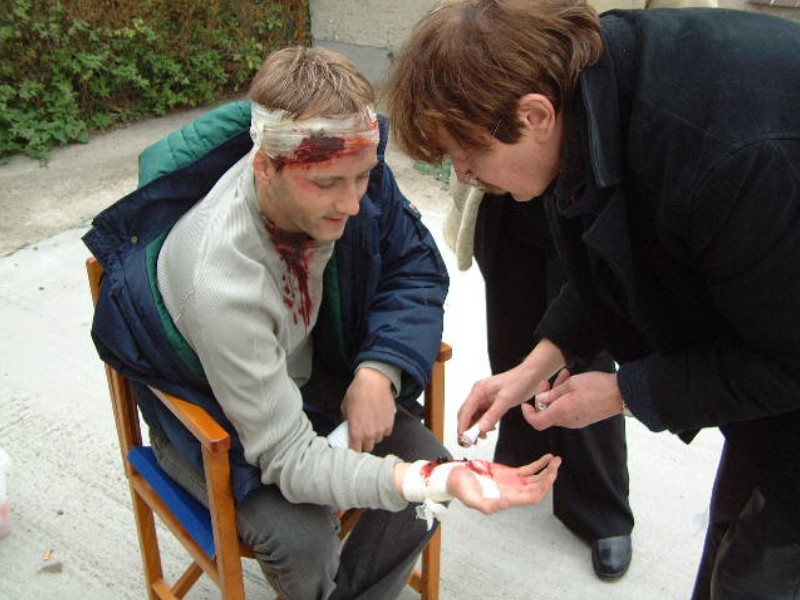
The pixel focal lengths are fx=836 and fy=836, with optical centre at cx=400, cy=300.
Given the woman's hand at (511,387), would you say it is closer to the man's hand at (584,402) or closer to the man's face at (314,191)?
the man's hand at (584,402)

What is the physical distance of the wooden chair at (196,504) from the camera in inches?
62.0

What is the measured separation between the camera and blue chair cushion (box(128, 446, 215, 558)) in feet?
5.71

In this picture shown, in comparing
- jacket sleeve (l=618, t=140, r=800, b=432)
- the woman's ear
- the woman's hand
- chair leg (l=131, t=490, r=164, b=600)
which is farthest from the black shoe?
the woman's ear

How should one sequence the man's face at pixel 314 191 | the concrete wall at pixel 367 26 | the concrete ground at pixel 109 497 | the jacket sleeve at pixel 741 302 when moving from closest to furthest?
1. the jacket sleeve at pixel 741 302
2. the man's face at pixel 314 191
3. the concrete ground at pixel 109 497
4. the concrete wall at pixel 367 26

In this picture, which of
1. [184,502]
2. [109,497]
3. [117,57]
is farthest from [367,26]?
[184,502]

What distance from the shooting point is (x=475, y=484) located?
1494mm

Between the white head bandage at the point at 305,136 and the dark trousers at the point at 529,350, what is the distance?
0.60 meters

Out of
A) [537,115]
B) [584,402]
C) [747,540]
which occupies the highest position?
[537,115]

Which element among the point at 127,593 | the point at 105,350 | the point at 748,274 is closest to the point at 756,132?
the point at 748,274

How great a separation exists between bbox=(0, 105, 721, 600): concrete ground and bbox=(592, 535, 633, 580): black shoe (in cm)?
3

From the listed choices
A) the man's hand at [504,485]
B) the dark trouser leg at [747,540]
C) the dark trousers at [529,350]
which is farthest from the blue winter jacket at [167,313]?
the dark trouser leg at [747,540]

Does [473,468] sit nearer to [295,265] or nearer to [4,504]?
[295,265]

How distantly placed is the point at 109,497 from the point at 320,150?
1.53 metres

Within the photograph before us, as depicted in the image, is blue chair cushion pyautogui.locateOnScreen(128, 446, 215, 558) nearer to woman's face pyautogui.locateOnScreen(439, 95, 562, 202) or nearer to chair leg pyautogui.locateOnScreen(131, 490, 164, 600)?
chair leg pyautogui.locateOnScreen(131, 490, 164, 600)
